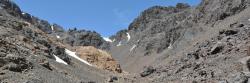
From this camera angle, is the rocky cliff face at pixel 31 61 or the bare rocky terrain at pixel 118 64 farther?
the bare rocky terrain at pixel 118 64

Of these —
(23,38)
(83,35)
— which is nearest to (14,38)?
(23,38)

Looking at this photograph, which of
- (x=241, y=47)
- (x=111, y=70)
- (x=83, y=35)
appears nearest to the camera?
(x=241, y=47)

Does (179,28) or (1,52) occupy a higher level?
(179,28)

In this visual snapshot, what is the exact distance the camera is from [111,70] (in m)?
74.5

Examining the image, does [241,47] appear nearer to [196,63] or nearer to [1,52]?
[196,63]

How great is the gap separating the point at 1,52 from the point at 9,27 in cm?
1791

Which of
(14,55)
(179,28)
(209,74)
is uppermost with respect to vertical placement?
(179,28)

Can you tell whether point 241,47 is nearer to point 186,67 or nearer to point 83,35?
point 186,67

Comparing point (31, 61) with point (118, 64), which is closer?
point (31, 61)

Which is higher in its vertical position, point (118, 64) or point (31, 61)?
point (118, 64)

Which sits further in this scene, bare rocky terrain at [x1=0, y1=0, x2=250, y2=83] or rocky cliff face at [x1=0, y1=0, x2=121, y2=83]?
bare rocky terrain at [x1=0, y1=0, x2=250, y2=83]

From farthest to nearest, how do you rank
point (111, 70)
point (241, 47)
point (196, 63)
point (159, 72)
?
point (111, 70), point (159, 72), point (196, 63), point (241, 47)

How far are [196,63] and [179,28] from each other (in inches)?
3245

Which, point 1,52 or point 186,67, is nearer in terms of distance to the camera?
point 1,52
